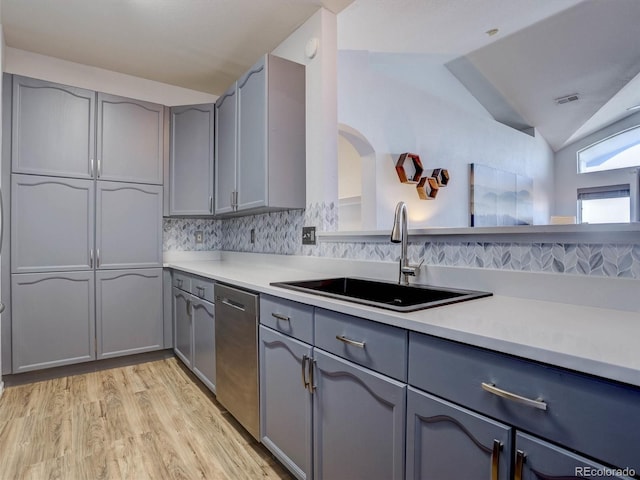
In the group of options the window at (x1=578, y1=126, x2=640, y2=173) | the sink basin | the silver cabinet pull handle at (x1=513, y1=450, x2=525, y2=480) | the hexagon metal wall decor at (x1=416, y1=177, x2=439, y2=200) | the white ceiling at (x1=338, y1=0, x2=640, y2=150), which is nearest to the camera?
the silver cabinet pull handle at (x1=513, y1=450, x2=525, y2=480)

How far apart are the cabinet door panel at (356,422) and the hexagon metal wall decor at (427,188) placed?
117 inches

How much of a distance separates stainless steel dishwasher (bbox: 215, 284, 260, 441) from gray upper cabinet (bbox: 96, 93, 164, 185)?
1.42 metres

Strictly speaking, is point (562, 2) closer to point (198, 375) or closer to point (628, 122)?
point (628, 122)

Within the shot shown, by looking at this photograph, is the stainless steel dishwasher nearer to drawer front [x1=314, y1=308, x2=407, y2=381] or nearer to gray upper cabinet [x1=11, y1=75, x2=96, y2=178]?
drawer front [x1=314, y1=308, x2=407, y2=381]

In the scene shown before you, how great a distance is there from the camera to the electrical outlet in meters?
2.19

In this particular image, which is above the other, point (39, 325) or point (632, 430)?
point (632, 430)

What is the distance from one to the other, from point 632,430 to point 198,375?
2.28 m

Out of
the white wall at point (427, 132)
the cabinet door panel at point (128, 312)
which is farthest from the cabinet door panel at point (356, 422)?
the white wall at point (427, 132)

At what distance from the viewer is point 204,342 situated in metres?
2.21

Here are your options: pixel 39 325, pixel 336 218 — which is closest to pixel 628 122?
pixel 336 218

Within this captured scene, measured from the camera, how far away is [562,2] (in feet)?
8.42

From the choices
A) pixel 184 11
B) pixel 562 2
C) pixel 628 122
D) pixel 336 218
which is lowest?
pixel 336 218

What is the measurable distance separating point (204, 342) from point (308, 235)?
37.4 inches

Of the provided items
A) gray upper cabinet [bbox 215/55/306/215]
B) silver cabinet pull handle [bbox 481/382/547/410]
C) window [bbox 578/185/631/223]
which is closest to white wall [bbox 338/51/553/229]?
window [bbox 578/185/631/223]
